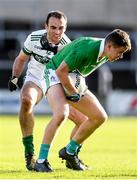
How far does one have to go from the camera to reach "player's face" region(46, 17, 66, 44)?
12.0m

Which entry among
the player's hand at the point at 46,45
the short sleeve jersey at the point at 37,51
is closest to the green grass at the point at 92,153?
the short sleeve jersey at the point at 37,51

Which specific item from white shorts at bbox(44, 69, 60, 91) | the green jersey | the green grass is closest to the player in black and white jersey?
white shorts at bbox(44, 69, 60, 91)

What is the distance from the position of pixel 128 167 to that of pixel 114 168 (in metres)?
0.32

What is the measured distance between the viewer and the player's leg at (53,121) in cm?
1158

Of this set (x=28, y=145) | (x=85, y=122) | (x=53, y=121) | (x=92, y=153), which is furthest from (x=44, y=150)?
(x=92, y=153)

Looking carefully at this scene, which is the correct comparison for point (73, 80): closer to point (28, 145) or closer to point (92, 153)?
point (28, 145)

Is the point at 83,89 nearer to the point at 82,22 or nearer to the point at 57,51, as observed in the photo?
the point at 57,51

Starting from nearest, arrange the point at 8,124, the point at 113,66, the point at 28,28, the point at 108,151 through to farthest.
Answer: the point at 108,151 < the point at 8,124 < the point at 113,66 < the point at 28,28

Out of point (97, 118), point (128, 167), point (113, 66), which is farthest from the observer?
point (113, 66)

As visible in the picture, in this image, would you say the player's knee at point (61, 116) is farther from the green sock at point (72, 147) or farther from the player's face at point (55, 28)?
the player's face at point (55, 28)

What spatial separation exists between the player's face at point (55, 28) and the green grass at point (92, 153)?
188 cm

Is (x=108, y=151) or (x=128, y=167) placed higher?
(x=128, y=167)

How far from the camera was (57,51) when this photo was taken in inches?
497

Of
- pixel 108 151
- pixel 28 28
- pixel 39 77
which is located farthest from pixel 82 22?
pixel 39 77
